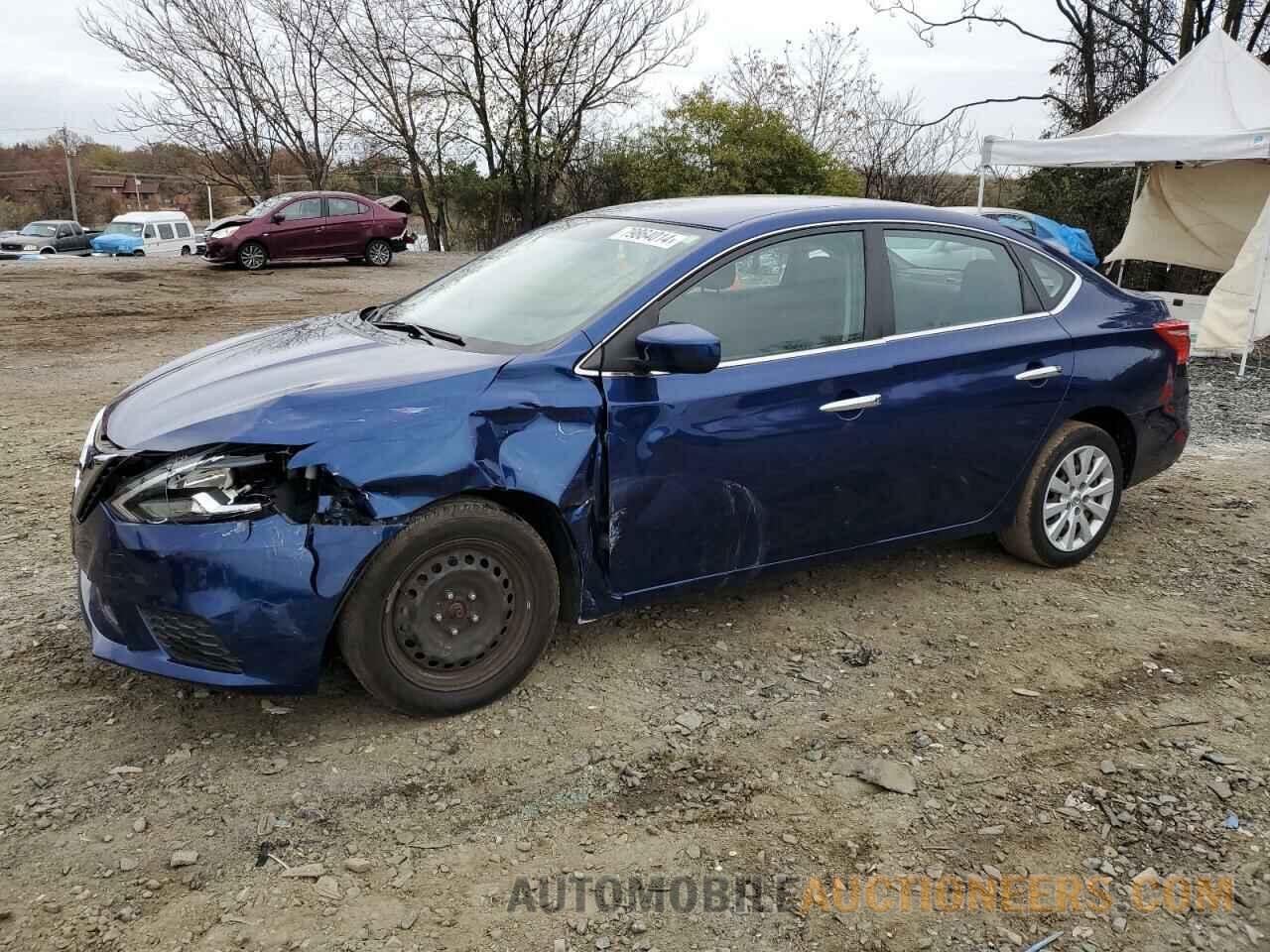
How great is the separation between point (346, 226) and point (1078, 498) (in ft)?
62.1

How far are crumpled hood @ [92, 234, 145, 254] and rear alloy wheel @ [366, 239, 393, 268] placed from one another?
12.1 metres

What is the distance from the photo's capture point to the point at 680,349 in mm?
3213

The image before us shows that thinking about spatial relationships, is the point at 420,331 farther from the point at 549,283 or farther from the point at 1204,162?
the point at 1204,162

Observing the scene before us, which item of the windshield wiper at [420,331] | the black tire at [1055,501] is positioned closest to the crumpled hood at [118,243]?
the windshield wiper at [420,331]

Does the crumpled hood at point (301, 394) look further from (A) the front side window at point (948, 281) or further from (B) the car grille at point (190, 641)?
(A) the front side window at point (948, 281)

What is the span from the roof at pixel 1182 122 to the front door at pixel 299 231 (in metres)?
14.0

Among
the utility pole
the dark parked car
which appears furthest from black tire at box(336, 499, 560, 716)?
the utility pole

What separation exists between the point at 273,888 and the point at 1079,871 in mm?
2088

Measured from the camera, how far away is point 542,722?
3.29m

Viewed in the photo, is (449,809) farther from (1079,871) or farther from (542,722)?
(1079,871)

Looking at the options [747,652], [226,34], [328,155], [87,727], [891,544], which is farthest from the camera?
[328,155]

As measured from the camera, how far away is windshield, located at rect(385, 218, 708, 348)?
11.6 feet

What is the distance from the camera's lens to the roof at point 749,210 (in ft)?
12.7

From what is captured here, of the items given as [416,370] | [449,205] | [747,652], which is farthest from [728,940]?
[449,205]
